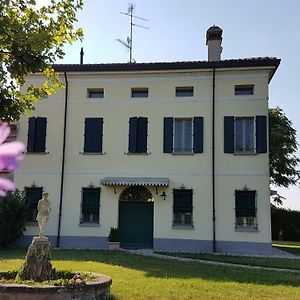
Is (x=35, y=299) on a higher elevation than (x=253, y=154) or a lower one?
lower

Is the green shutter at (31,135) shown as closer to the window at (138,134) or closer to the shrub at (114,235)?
the window at (138,134)

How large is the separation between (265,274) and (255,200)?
6354 millimetres

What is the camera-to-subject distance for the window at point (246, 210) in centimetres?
1827

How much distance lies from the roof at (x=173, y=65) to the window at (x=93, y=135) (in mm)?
2419

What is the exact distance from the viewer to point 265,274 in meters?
12.2

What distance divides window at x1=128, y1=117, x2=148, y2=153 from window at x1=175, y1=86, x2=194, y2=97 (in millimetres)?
1945

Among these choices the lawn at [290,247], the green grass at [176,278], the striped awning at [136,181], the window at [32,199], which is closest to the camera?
the green grass at [176,278]

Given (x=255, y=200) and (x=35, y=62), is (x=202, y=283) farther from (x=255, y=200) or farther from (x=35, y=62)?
(x=255, y=200)

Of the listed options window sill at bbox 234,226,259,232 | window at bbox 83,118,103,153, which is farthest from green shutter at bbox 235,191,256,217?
window at bbox 83,118,103,153

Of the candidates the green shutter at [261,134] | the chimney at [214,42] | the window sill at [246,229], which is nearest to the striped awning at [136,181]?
the window sill at [246,229]

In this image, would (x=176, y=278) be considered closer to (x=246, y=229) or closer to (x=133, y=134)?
(x=246, y=229)

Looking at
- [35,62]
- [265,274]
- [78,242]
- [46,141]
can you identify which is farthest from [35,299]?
[46,141]

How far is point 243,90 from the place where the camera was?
19.4 metres

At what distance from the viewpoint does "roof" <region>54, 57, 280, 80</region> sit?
18.8 metres
